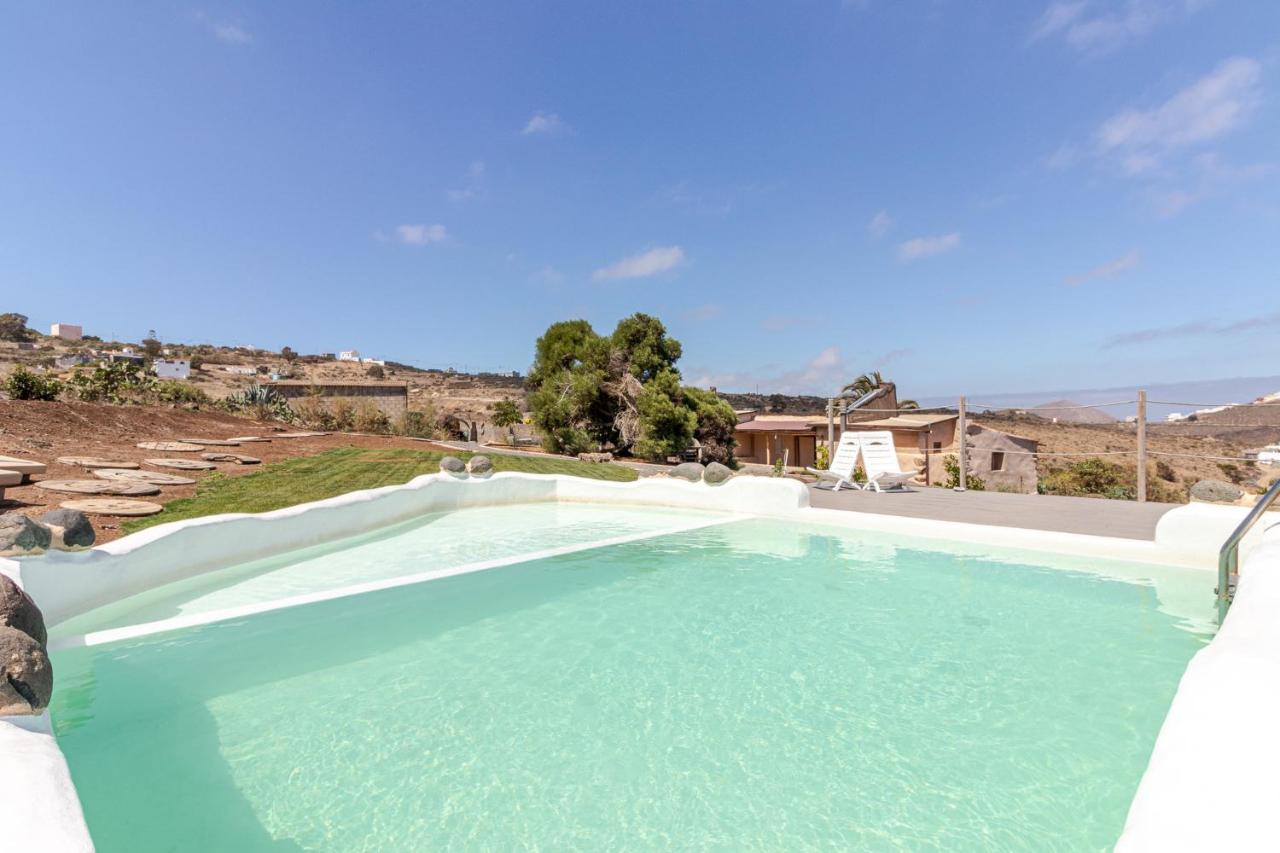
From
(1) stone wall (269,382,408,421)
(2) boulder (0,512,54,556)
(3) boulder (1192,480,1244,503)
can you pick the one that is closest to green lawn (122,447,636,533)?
(2) boulder (0,512,54,556)

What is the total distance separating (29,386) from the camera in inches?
470

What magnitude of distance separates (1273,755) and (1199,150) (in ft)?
72.7

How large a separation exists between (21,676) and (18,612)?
73 cm

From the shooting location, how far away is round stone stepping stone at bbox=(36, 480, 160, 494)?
726 cm

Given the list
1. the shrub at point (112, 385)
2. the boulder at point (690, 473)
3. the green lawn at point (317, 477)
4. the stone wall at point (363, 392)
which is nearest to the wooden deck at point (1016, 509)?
the boulder at point (690, 473)

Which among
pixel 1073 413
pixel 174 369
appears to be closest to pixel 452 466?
pixel 1073 413

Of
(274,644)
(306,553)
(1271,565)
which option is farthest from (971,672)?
(306,553)

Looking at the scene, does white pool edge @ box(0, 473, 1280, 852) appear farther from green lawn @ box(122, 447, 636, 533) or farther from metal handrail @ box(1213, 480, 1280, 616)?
green lawn @ box(122, 447, 636, 533)

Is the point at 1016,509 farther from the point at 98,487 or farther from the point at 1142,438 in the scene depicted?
the point at 98,487

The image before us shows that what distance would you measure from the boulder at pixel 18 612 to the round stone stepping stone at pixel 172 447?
31.3 feet

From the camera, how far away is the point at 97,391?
14.1 metres

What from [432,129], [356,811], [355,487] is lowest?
[356,811]

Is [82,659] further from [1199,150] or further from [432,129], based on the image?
[1199,150]

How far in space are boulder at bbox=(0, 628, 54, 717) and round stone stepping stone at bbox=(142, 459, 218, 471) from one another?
28.4 ft
